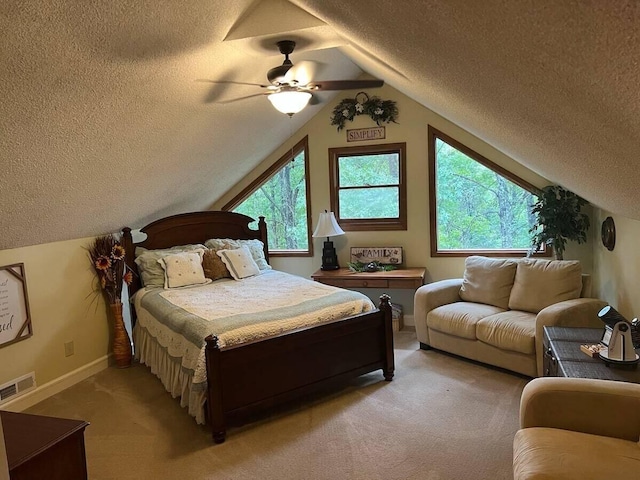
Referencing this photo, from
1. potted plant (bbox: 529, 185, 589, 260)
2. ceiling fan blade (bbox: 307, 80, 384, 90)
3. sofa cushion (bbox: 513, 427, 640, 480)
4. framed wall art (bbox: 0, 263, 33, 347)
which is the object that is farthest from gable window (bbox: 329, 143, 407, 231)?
sofa cushion (bbox: 513, 427, 640, 480)

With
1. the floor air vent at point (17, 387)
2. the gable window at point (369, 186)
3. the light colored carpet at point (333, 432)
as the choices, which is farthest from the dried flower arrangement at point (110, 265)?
the gable window at point (369, 186)

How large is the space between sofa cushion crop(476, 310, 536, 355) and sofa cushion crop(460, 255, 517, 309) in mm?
239

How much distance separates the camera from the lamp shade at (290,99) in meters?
3.12

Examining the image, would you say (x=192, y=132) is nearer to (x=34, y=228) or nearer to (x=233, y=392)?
(x=34, y=228)

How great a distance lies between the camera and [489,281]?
4270mm

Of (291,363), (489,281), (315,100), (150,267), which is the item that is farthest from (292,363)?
(315,100)

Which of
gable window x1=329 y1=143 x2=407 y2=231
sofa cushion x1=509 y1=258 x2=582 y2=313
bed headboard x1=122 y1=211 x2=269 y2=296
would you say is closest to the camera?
sofa cushion x1=509 y1=258 x2=582 y2=313

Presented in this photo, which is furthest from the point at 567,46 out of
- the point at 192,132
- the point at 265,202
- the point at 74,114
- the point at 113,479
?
the point at 265,202

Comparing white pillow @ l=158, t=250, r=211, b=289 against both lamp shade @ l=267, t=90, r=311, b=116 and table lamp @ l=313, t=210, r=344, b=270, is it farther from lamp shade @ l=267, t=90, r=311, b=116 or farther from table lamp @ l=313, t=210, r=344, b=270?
lamp shade @ l=267, t=90, r=311, b=116

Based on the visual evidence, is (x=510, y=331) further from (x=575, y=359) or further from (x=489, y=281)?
(x=575, y=359)

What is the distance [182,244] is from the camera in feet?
16.4

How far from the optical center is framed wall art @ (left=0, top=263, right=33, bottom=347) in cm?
342

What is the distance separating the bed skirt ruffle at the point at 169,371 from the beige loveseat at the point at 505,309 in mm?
2126

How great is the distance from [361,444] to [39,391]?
98.5 inches
